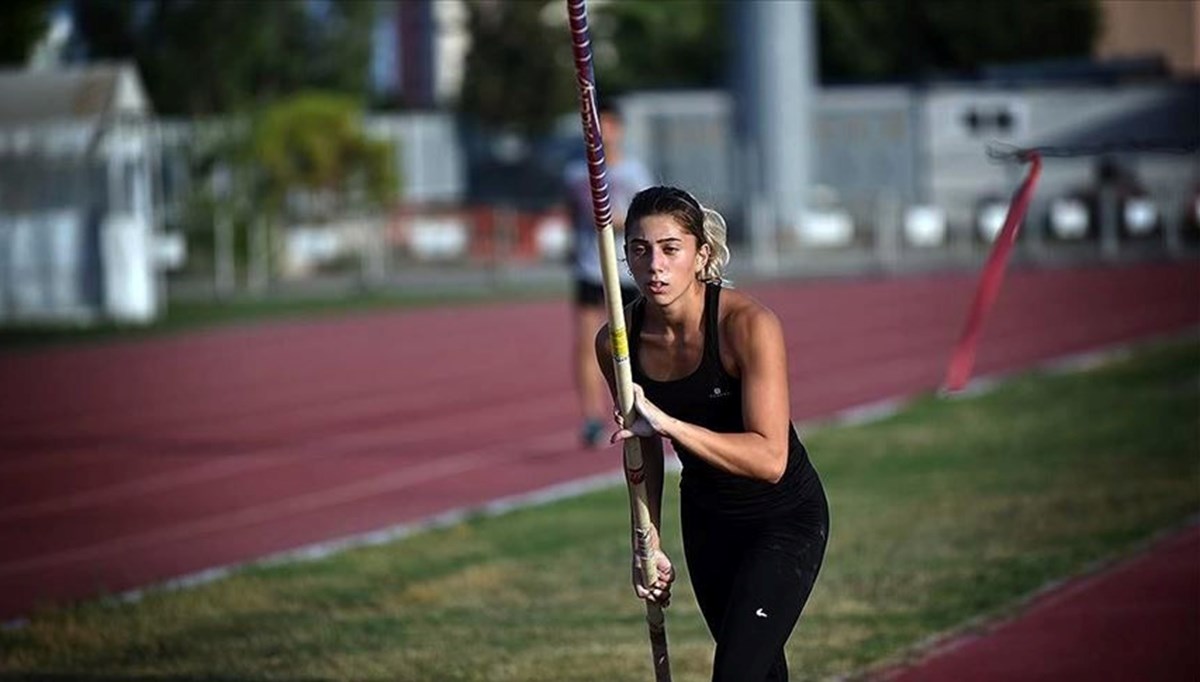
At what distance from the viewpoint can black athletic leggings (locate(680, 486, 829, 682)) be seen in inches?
244

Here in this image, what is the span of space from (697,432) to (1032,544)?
6.13 m

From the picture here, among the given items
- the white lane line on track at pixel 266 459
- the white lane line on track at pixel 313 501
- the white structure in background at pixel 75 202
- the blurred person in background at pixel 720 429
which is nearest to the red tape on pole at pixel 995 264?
the blurred person in background at pixel 720 429

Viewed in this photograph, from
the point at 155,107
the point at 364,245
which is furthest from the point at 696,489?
the point at 155,107

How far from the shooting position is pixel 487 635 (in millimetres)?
9727

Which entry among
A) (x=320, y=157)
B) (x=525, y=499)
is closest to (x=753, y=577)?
(x=525, y=499)

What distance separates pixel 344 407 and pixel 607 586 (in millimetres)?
9443

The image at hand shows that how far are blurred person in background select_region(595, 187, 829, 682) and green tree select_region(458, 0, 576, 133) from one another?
1857 inches

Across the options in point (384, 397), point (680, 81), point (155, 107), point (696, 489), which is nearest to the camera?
point (696, 489)

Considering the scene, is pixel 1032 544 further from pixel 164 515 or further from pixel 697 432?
pixel 697 432

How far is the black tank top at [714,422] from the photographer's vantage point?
623 centimetres

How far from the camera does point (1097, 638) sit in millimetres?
9383

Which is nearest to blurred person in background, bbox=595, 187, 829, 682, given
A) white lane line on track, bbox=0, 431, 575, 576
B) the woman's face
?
the woman's face

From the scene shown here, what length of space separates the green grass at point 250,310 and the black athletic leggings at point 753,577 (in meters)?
22.1

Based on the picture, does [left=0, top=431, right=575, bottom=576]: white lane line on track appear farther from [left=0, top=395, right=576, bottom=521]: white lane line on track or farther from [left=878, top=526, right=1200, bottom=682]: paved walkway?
[left=878, top=526, right=1200, bottom=682]: paved walkway
